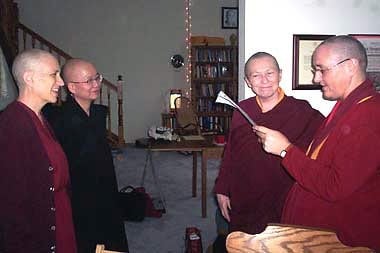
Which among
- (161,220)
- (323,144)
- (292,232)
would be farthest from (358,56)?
(161,220)

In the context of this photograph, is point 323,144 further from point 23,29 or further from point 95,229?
point 23,29

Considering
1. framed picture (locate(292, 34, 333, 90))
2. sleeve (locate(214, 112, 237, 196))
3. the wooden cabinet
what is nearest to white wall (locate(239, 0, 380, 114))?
framed picture (locate(292, 34, 333, 90))

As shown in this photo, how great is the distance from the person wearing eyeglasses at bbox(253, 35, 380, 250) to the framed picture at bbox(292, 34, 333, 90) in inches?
30.8

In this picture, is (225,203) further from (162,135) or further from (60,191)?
(162,135)

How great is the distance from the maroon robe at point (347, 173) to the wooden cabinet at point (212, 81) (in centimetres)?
596

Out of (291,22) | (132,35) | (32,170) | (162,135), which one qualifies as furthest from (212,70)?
(32,170)

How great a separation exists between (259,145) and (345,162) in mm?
661

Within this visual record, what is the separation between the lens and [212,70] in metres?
7.55

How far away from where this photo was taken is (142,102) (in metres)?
7.70

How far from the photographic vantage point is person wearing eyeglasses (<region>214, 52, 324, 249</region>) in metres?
1.95

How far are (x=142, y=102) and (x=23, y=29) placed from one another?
2.29m

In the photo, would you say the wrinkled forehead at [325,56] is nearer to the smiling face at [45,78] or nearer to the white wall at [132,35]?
the smiling face at [45,78]

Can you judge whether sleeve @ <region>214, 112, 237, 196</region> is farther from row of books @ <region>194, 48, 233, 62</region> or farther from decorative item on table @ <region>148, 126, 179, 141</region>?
row of books @ <region>194, 48, 233, 62</region>

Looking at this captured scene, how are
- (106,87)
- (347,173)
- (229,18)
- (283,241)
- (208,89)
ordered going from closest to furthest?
(283,241) → (347,173) → (106,87) → (208,89) → (229,18)
